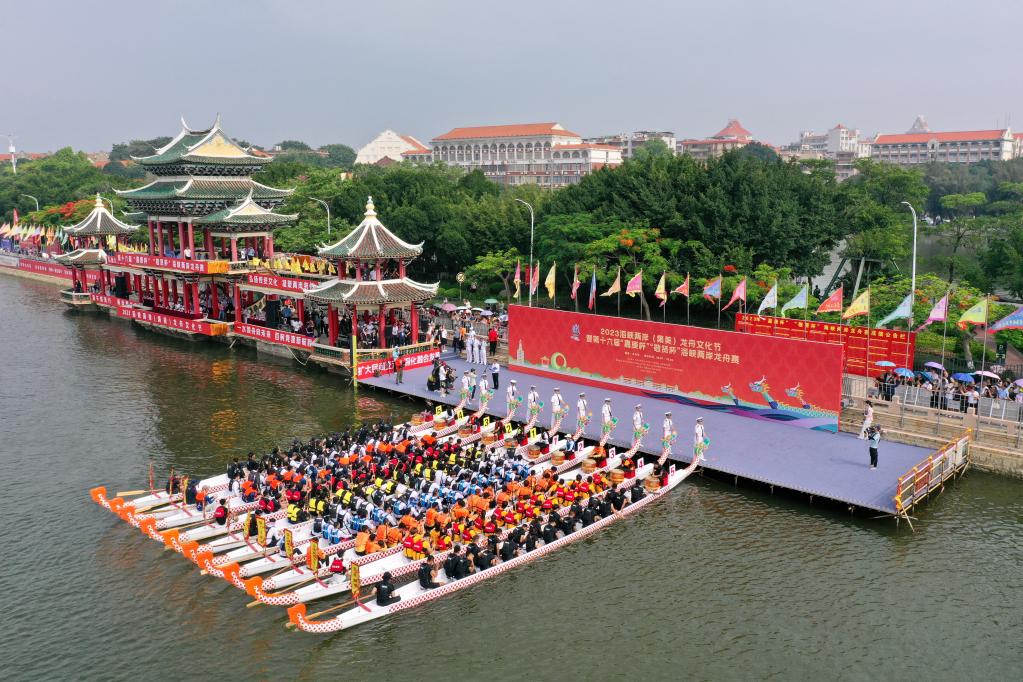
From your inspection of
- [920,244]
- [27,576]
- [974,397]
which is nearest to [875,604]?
[974,397]

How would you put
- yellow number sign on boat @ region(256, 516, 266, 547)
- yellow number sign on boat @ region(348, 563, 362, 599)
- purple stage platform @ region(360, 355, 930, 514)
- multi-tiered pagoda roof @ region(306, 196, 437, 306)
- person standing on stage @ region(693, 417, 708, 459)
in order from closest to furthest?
yellow number sign on boat @ region(348, 563, 362, 599)
yellow number sign on boat @ region(256, 516, 266, 547)
purple stage platform @ region(360, 355, 930, 514)
person standing on stage @ region(693, 417, 708, 459)
multi-tiered pagoda roof @ region(306, 196, 437, 306)

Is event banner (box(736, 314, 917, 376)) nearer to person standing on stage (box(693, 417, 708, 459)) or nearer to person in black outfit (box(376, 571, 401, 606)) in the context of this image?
person standing on stage (box(693, 417, 708, 459))

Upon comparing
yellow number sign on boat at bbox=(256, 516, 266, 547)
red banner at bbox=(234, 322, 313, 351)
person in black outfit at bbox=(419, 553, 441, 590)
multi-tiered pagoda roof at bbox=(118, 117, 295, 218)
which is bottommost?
person in black outfit at bbox=(419, 553, 441, 590)

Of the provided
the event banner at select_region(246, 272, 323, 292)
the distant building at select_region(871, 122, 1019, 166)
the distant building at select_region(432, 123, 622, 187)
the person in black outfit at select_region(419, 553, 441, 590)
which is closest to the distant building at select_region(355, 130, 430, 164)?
the distant building at select_region(432, 123, 622, 187)

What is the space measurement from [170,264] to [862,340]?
35.3 meters

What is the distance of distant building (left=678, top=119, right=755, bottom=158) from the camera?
6088 inches

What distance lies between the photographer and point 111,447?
89.8 ft

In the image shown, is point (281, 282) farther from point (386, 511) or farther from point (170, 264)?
point (386, 511)

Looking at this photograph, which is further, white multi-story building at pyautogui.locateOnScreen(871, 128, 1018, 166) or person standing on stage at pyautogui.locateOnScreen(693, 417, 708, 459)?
white multi-story building at pyautogui.locateOnScreen(871, 128, 1018, 166)

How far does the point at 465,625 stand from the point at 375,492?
5.15 meters

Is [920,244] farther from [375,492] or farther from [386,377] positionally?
[375,492]

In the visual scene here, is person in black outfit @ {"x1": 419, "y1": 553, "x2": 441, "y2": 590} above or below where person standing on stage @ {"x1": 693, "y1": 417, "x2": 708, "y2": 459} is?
below

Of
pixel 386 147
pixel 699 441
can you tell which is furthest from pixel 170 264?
pixel 386 147

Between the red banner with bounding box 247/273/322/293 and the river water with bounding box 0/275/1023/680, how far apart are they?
15500mm
